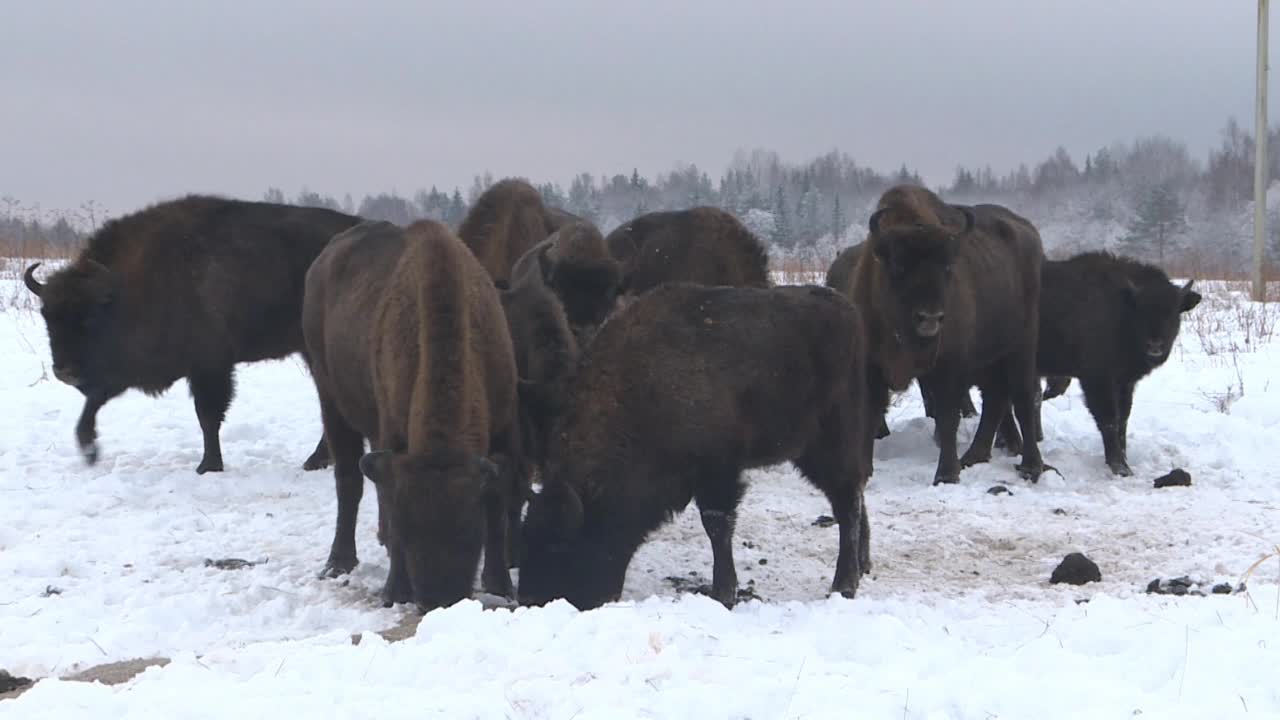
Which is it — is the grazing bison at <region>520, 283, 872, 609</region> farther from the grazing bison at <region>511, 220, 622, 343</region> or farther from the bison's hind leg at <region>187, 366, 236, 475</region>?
the bison's hind leg at <region>187, 366, 236, 475</region>

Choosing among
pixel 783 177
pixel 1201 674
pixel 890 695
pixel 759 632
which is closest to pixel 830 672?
pixel 890 695

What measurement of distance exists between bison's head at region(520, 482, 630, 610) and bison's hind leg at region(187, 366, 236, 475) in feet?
16.5

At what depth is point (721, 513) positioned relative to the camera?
6371 millimetres

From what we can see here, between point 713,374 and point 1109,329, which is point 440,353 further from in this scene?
point 1109,329

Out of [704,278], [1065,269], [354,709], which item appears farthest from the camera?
[1065,269]

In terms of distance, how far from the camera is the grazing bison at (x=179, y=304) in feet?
31.8

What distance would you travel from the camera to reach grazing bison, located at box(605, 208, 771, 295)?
10.5m

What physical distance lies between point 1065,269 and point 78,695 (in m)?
10.5

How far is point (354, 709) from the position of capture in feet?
11.7

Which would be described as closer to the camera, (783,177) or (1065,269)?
(1065,269)

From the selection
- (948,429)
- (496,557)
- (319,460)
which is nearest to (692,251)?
(948,429)

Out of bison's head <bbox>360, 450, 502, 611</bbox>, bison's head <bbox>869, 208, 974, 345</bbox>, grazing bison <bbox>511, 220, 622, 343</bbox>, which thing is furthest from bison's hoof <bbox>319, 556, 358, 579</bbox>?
bison's head <bbox>869, 208, 974, 345</bbox>

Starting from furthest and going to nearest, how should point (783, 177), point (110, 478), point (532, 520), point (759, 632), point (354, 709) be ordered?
1. point (783, 177)
2. point (110, 478)
3. point (532, 520)
4. point (759, 632)
5. point (354, 709)

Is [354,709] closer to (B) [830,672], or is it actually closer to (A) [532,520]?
(B) [830,672]
